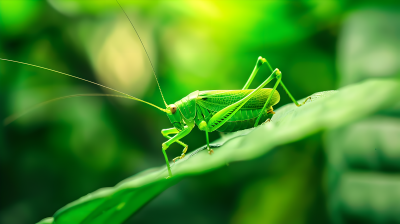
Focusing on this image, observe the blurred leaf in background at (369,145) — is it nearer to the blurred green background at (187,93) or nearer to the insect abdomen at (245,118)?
the blurred green background at (187,93)

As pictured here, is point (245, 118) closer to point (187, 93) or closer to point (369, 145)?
point (369, 145)

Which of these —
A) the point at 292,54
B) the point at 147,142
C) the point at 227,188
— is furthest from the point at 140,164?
the point at 292,54

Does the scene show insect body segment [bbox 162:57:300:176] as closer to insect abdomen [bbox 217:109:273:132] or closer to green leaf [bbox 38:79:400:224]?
insect abdomen [bbox 217:109:273:132]

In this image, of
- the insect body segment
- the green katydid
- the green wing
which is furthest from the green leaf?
the green wing

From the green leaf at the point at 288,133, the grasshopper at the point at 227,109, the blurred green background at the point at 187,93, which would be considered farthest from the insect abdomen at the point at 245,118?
the green leaf at the point at 288,133

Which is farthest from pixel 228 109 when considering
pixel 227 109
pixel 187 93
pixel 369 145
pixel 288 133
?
pixel 288 133

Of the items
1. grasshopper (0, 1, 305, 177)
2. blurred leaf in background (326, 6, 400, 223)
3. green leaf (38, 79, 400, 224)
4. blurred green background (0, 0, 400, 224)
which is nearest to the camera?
green leaf (38, 79, 400, 224)

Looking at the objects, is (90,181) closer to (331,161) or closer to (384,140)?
(331,161)
